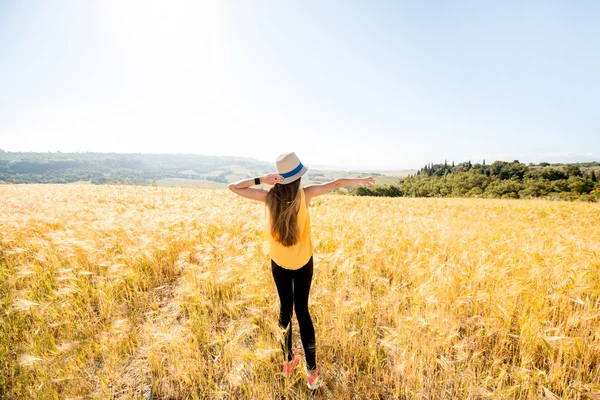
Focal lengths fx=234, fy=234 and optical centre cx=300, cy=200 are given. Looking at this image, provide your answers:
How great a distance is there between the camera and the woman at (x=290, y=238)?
235 cm

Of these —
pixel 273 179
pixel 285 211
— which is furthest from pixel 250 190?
pixel 285 211

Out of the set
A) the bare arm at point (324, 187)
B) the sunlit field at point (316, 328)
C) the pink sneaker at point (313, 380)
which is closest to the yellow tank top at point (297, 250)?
the bare arm at point (324, 187)

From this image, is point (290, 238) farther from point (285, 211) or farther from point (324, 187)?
point (324, 187)

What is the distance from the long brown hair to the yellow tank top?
0.18 feet

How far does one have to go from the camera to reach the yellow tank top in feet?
7.86

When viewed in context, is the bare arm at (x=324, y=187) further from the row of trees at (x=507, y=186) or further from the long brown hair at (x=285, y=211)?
the row of trees at (x=507, y=186)

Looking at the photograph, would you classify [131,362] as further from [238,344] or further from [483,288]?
[483,288]

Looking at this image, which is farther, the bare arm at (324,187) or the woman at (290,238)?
the bare arm at (324,187)

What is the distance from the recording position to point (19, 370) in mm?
2535

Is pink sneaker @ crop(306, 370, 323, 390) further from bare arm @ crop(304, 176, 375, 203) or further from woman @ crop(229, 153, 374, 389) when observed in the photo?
bare arm @ crop(304, 176, 375, 203)

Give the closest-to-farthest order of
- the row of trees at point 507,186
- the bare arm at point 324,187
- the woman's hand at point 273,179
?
the woman's hand at point 273,179
the bare arm at point 324,187
the row of trees at point 507,186

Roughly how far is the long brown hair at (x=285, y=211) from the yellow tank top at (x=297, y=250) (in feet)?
0.18

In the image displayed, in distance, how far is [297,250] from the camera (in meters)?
2.39

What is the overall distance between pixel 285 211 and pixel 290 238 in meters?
0.28
